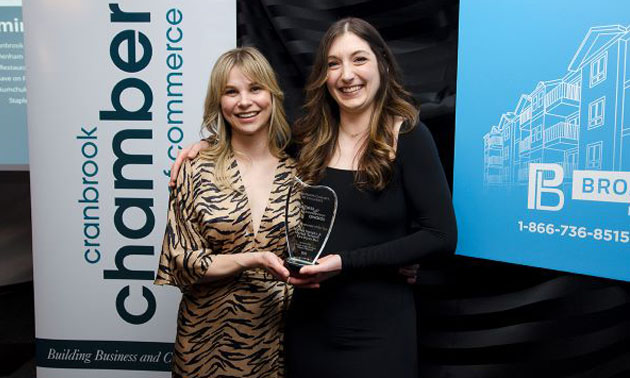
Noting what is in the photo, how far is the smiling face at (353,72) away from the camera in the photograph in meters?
1.41

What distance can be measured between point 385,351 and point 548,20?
4.30ft

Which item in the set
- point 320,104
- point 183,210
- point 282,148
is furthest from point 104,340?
point 320,104

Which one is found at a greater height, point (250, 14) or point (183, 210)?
point (250, 14)

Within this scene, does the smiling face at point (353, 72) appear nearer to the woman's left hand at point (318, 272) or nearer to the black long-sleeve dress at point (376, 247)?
the black long-sleeve dress at point (376, 247)

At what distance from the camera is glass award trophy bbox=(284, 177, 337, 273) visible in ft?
4.33

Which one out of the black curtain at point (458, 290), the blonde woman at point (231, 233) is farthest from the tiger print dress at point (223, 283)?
the black curtain at point (458, 290)

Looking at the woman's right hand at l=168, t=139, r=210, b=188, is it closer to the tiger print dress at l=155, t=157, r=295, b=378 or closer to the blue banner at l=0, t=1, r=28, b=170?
the tiger print dress at l=155, t=157, r=295, b=378

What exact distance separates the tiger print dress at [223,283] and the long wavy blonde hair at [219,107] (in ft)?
0.09

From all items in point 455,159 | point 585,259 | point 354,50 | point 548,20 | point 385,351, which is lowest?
point 385,351

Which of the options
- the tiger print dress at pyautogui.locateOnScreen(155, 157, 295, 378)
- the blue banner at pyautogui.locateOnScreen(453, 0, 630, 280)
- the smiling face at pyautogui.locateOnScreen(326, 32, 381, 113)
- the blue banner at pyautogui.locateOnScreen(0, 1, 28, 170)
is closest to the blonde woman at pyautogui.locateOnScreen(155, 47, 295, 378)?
the tiger print dress at pyautogui.locateOnScreen(155, 157, 295, 378)

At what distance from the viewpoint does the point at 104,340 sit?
2533mm

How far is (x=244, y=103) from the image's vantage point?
148cm

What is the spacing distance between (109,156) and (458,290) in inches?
68.0

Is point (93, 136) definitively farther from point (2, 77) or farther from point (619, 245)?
point (619, 245)
